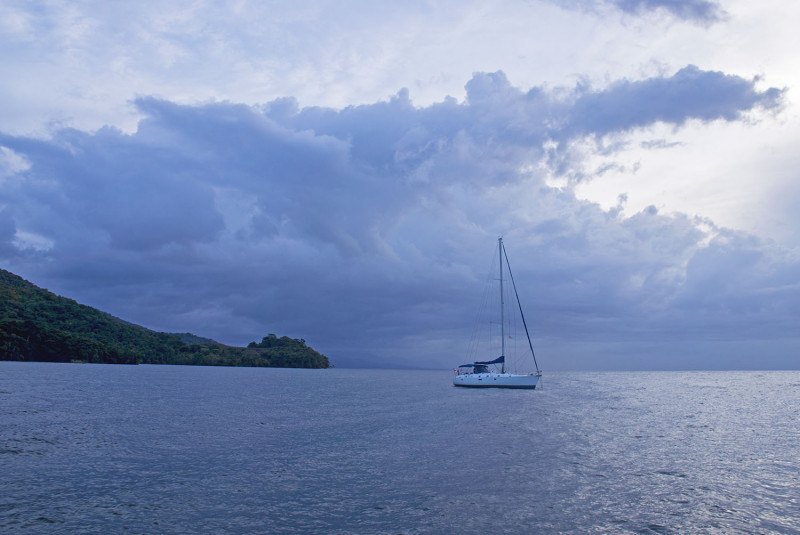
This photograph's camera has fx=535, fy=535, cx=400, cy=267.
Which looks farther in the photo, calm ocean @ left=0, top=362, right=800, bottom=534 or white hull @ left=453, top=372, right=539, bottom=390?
white hull @ left=453, top=372, right=539, bottom=390

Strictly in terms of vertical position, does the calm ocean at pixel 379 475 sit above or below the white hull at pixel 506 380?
below

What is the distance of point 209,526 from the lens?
2089cm

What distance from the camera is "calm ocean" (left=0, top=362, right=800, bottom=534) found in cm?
2222

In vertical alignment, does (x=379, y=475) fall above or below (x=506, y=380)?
below

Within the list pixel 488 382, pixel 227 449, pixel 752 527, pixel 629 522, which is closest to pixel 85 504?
pixel 227 449

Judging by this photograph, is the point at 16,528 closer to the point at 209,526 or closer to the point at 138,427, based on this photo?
the point at 209,526

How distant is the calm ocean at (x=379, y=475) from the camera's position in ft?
72.9

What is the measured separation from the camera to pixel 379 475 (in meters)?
30.5

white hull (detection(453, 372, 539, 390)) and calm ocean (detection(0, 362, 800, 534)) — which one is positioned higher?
white hull (detection(453, 372, 539, 390))

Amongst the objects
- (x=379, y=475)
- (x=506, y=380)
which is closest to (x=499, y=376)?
(x=506, y=380)

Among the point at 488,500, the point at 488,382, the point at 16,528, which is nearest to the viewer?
the point at 16,528

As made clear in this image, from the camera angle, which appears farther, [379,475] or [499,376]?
[499,376]

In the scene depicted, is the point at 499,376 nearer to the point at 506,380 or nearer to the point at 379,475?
the point at 506,380

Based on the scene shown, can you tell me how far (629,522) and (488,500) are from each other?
20.3ft
